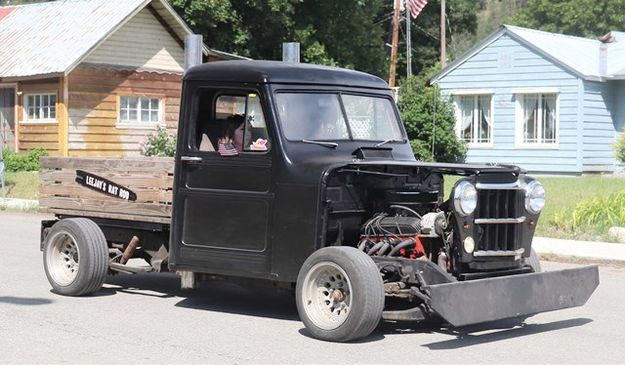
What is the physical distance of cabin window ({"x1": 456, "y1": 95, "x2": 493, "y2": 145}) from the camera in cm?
3164

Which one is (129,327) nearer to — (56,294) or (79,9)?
(56,294)

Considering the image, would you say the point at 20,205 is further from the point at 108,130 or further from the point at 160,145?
the point at 108,130

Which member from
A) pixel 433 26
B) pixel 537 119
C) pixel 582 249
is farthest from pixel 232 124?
pixel 433 26

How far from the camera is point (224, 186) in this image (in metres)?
8.58

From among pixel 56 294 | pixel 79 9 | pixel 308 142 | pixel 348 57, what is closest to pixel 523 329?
pixel 308 142

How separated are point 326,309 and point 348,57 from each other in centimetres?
3144

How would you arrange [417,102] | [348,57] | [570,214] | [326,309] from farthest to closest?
1. [348,57]
2. [417,102]
3. [570,214]
4. [326,309]

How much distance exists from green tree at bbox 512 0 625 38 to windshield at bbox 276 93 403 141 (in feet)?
194

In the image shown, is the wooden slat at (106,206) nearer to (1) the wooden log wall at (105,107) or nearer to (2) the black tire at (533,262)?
(2) the black tire at (533,262)

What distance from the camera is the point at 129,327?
8188 mm

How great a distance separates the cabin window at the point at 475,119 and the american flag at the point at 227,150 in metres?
23.6

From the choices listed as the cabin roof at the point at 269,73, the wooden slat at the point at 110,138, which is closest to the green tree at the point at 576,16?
the wooden slat at the point at 110,138

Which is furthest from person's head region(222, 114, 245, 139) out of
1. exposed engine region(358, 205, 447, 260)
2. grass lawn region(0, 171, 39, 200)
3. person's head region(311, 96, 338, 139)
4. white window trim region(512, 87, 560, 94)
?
white window trim region(512, 87, 560, 94)

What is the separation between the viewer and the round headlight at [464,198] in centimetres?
762
